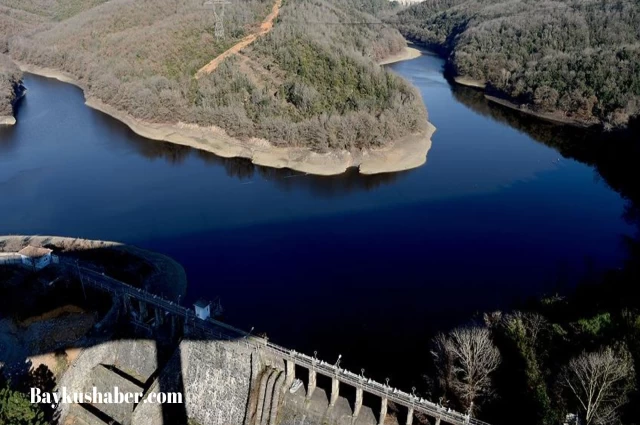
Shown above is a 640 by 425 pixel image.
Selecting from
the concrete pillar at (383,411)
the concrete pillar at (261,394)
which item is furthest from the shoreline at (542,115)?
the concrete pillar at (261,394)

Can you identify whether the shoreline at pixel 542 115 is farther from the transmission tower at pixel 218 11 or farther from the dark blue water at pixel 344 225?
the transmission tower at pixel 218 11

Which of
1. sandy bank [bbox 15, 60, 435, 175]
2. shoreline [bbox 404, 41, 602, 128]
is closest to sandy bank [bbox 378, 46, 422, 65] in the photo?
shoreline [bbox 404, 41, 602, 128]

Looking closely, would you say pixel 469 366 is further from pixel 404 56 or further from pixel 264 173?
pixel 404 56

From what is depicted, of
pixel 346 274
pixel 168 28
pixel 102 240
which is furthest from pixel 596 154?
pixel 168 28

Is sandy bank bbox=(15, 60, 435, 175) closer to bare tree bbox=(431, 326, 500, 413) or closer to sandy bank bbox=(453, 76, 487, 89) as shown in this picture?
sandy bank bbox=(453, 76, 487, 89)

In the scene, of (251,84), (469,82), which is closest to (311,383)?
(251,84)
